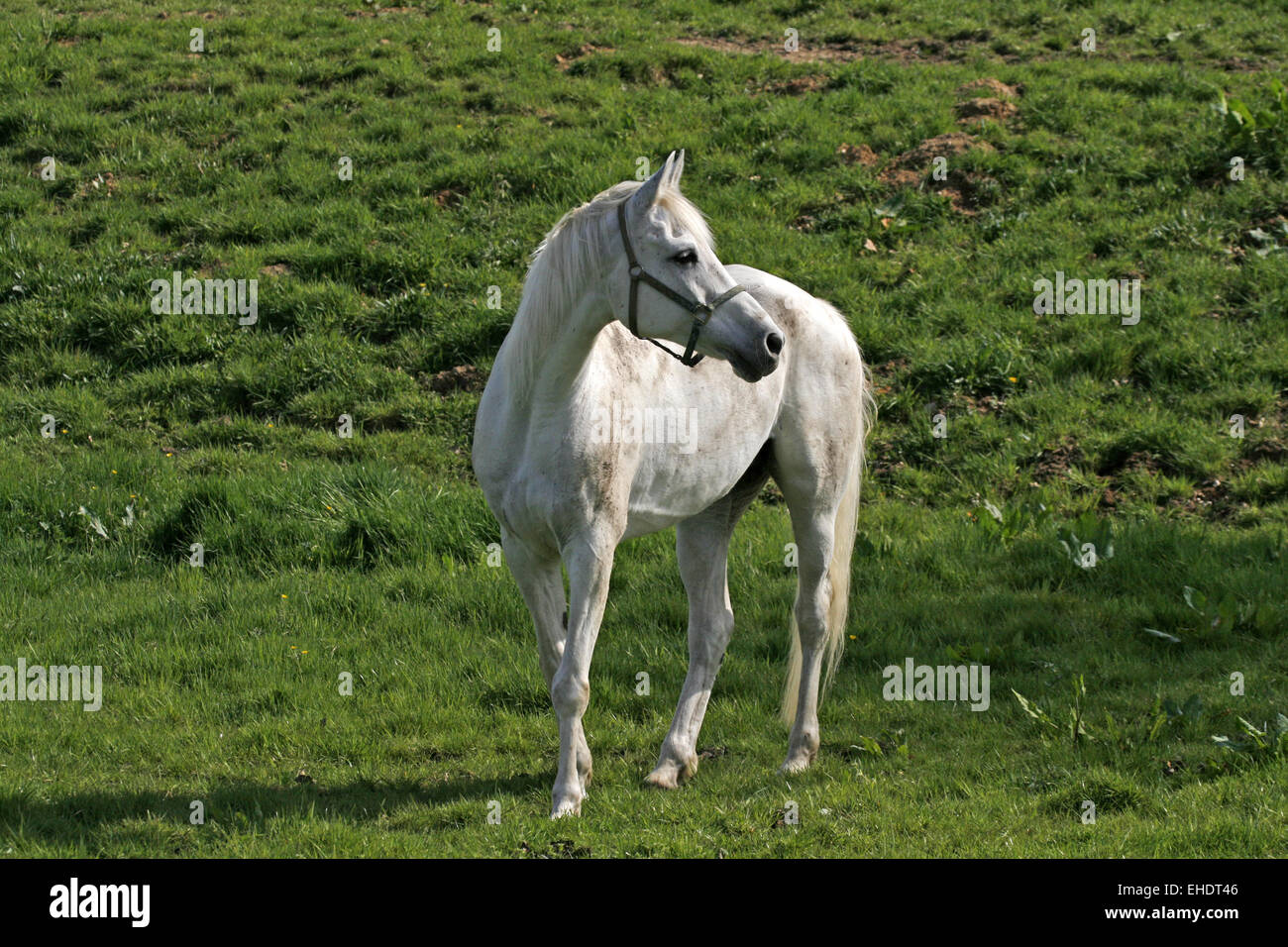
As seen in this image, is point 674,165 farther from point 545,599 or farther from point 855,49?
point 855,49

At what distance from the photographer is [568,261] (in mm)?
5238

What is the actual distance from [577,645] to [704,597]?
1.26 meters

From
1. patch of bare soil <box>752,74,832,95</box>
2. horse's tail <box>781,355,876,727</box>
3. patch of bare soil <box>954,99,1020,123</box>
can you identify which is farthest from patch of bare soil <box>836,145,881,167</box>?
horse's tail <box>781,355,876,727</box>

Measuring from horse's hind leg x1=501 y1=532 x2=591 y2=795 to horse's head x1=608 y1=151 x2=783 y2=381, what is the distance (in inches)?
46.5

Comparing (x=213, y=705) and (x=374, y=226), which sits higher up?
(x=374, y=226)

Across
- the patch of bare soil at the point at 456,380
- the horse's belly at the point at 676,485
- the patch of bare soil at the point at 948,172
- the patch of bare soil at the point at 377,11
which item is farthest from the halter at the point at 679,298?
the patch of bare soil at the point at 377,11

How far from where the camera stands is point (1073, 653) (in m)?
7.35

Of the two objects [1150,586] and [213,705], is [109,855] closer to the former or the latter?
[213,705]

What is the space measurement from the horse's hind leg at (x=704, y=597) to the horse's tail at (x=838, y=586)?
45 cm

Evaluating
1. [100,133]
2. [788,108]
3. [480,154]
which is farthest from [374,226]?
[788,108]

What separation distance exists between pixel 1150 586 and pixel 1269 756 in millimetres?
2151

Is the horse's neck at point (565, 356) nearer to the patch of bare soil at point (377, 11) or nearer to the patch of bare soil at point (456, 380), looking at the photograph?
the patch of bare soil at point (456, 380)

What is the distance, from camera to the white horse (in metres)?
5.12

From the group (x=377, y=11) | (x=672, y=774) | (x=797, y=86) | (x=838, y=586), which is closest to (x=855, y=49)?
(x=797, y=86)
